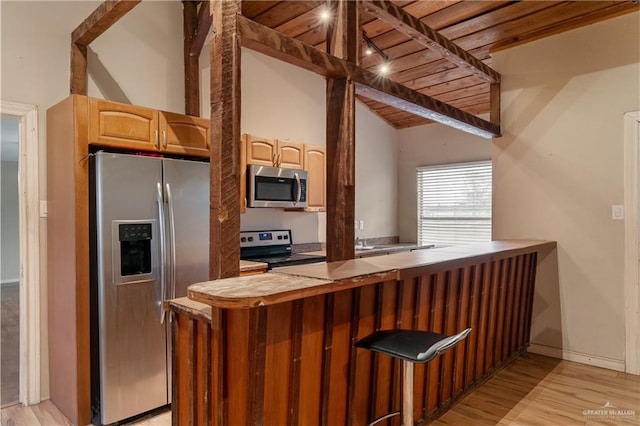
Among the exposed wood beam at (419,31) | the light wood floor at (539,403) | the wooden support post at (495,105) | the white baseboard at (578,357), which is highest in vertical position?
the exposed wood beam at (419,31)

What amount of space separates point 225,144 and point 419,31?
1.83 meters

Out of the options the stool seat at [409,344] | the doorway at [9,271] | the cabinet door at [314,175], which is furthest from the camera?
the cabinet door at [314,175]

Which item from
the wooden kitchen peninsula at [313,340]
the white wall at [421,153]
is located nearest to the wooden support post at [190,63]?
the wooden kitchen peninsula at [313,340]

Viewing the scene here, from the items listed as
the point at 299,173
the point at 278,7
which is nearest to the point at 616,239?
the point at 299,173

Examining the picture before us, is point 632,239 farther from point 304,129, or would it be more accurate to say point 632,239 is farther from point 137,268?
point 137,268

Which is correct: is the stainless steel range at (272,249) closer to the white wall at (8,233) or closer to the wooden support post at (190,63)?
the wooden support post at (190,63)

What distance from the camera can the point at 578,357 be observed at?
3408 mm

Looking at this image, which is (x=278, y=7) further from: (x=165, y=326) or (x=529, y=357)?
(x=529, y=357)

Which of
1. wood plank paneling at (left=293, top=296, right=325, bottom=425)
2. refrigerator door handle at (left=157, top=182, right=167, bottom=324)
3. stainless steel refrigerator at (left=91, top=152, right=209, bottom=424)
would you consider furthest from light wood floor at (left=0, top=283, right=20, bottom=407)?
wood plank paneling at (left=293, top=296, right=325, bottom=425)

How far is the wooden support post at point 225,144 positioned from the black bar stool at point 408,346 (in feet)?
2.31

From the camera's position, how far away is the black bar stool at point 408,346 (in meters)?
1.64

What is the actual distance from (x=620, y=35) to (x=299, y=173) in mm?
2906

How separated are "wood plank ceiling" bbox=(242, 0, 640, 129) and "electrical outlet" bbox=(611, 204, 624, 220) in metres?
1.54

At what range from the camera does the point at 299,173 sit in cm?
391
